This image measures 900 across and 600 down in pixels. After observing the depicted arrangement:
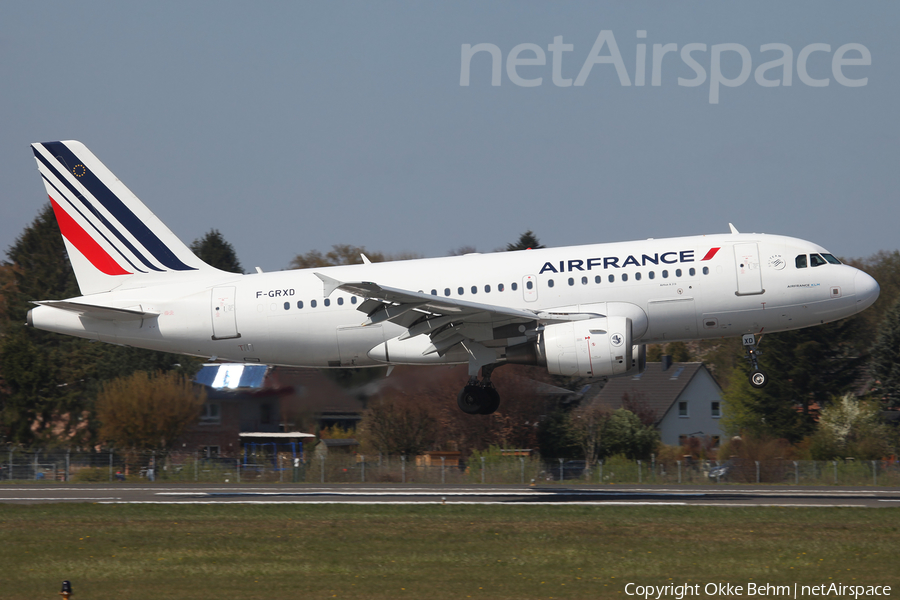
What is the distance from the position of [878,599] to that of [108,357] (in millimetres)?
69057

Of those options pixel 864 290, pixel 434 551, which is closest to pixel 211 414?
pixel 434 551

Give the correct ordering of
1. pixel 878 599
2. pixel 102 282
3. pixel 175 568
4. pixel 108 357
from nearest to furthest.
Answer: pixel 878 599, pixel 175 568, pixel 102 282, pixel 108 357

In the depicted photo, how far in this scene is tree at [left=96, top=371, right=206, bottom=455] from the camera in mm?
53438

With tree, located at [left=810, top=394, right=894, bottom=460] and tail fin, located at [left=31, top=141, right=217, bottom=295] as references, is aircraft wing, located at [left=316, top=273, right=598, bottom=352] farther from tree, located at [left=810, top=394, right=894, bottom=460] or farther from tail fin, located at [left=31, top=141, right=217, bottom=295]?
tree, located at [left=810, top=394, right=894, bottom=460]

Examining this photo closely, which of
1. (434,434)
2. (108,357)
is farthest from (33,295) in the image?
(434,434)

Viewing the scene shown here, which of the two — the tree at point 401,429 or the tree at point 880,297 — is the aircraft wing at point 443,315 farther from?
the tree at point 880,297

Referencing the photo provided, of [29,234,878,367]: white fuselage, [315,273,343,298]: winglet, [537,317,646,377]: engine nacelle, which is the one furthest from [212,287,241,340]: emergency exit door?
[537,317,646,377]: engine nacelle

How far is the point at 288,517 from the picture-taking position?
2534 cm

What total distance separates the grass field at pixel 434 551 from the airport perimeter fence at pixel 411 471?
18419 mm

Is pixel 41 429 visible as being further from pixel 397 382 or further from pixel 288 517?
pixel 288 517

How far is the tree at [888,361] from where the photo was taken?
236 ft

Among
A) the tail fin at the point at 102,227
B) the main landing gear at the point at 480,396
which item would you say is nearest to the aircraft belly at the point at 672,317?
the main landing gear at the point at 480,396

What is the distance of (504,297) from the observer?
2894cm

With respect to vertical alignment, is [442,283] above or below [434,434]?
above
